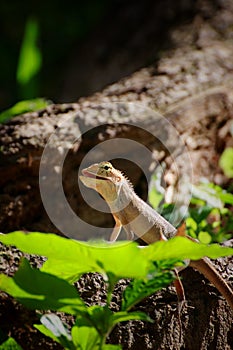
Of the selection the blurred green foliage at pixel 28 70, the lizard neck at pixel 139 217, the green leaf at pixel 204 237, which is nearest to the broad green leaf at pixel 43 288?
the lizard neck at pixel 139 217

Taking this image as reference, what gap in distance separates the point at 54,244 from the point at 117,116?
1.74 metres

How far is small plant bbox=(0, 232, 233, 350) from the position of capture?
4.12ft

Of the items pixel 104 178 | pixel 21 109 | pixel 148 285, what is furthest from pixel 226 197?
pixel 21 109

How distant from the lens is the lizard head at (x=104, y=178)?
2.09 metres

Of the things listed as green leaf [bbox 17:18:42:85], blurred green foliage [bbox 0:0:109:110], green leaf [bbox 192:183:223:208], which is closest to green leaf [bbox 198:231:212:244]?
green leaf [bbox 192:183:223:208]

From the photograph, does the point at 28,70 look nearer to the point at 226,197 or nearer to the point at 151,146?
the point at 151,146

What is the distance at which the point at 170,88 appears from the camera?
10.8 feet

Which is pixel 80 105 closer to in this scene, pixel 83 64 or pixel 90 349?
pixel 90 349

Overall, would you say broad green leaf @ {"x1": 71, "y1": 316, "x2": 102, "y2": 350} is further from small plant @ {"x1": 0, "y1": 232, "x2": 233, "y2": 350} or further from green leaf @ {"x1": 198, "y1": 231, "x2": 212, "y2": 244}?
green leaf @ {"x1": 198, "y1": 231, "x2": 212, "y2": 244}

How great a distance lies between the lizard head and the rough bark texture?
1.34 ft

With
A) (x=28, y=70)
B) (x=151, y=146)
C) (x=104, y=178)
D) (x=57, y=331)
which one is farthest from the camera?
(x=28, y=70)

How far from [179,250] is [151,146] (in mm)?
1682

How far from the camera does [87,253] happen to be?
1.26 metres

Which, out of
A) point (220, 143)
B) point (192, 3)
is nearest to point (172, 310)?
point (220, 143)
